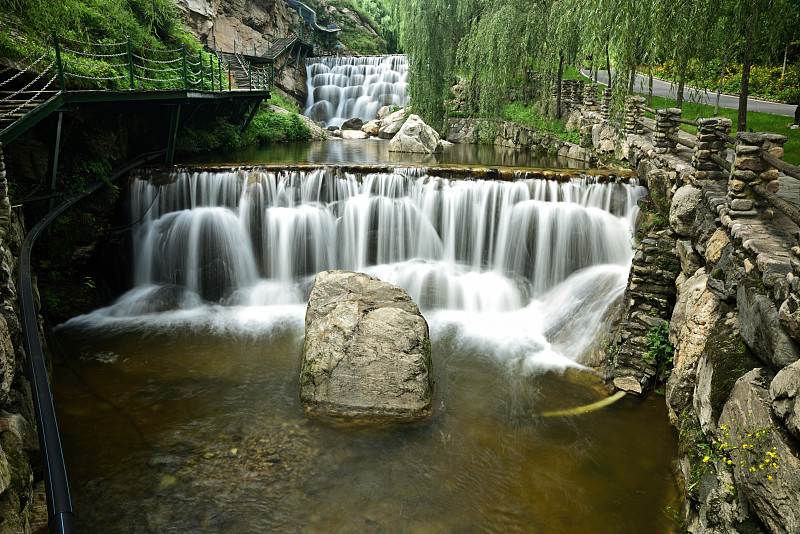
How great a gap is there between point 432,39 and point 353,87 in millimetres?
8311

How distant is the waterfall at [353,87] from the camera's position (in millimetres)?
27328

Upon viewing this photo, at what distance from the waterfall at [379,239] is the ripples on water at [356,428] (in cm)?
4

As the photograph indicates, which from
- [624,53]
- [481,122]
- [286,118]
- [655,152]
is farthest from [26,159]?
[481,122]

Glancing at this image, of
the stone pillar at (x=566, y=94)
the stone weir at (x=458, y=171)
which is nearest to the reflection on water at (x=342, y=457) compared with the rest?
the stone weir at (x=458, y=171)

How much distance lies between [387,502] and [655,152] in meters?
8.98

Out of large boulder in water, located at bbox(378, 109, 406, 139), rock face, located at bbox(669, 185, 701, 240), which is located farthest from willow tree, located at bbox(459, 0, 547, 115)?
rock face, located at bbox(669, 185, 701, 240)

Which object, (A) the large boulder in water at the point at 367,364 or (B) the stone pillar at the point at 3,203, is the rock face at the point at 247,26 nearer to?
(B) the stone pillar at the point at 3,203

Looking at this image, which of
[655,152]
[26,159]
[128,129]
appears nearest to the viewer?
[26,159]

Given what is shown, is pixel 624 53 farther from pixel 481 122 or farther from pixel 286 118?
pixel 286 118

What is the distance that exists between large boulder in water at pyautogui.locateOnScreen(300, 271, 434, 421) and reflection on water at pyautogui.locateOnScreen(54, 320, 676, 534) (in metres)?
0.29

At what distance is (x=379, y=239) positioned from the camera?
11.6 metres

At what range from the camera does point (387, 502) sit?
5297 mm

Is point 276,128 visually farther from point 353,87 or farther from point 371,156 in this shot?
point 353,87

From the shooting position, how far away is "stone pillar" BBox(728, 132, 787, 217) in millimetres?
5898
